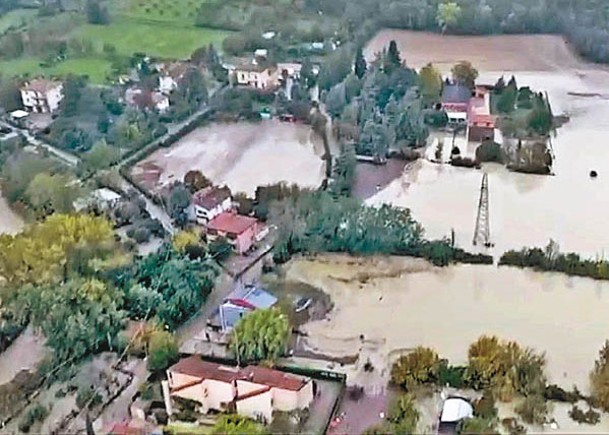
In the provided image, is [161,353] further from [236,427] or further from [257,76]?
[257,76]

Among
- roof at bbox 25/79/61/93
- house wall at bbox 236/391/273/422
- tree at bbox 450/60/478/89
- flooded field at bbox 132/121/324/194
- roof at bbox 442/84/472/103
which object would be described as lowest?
house wall at bbox 236/391/273/422

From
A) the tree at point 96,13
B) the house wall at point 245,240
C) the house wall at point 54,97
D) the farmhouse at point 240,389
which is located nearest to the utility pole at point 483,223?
the house wall at point 245,240

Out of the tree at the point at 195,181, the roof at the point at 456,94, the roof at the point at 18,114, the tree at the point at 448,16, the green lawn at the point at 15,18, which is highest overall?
the tree at the point at 448,16

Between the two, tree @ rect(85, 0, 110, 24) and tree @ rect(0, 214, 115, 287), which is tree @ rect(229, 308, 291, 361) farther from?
tree @ rect(85, 0, 110, 24)

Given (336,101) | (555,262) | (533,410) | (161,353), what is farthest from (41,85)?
(533,410)

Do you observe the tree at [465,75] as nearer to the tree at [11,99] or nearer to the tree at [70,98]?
the tree at [70,98]

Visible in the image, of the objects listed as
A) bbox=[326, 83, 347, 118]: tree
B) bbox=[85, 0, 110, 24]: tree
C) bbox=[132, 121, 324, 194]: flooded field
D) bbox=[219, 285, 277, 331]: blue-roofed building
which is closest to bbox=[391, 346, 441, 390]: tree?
bbox=[219, 285, 277, 331]: blue-roofed building

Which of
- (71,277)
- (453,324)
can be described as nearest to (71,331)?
(71,277)
